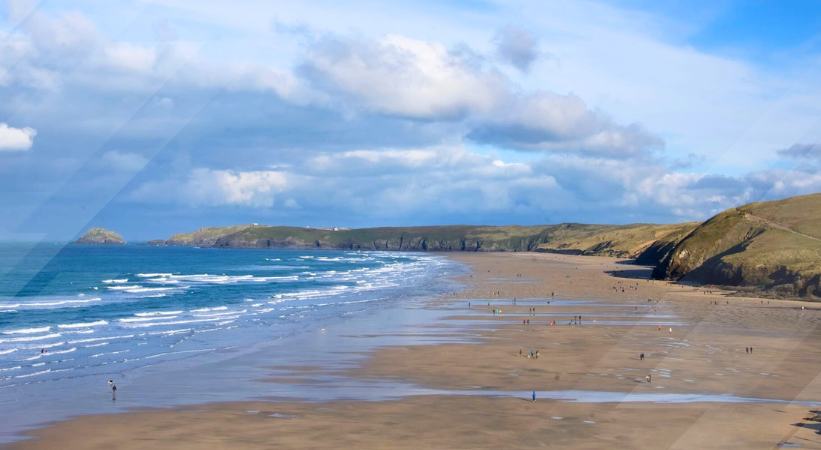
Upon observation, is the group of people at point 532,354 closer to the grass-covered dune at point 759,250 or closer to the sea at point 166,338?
the sea at point 166,338

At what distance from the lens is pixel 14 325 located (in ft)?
197

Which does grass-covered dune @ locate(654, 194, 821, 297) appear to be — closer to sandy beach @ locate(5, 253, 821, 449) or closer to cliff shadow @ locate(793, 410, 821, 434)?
sandy beach @ locate(5, 253, 821, 449)

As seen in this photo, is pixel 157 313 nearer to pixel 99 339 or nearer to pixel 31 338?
pixel 31 338

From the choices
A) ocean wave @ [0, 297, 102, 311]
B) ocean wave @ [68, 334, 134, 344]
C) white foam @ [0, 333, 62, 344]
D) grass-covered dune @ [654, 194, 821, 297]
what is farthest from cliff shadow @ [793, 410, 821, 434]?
ocean wave @ [0, 297, 102, 311]

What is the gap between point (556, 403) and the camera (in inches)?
1196

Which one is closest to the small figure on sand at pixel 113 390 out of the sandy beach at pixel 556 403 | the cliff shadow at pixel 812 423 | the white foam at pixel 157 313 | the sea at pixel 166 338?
the sea at pixel 166 338

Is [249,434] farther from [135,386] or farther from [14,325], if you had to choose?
[14,325]

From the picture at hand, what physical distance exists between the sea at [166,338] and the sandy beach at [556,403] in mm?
3338

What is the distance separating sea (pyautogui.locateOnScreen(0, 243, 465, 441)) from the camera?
32.4 m

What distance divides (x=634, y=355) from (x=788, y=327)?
18.6m

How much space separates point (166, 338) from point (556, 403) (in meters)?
29.7

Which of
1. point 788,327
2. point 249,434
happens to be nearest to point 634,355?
point 788,327

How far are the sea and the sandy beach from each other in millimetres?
3338

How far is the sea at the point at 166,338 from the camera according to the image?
32.4 m
